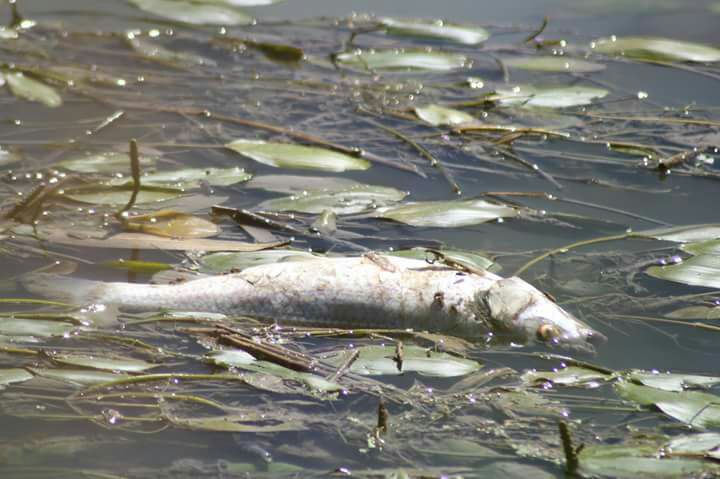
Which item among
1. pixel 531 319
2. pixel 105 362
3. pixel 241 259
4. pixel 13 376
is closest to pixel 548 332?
pixel 531 319

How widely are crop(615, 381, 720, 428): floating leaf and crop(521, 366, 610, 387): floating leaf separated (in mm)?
47

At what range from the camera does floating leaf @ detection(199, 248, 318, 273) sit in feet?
8.54

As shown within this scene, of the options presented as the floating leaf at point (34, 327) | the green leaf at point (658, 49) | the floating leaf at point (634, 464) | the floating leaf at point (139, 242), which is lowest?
the floating leaf at point (34, 327)

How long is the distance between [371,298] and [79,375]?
0.62 m

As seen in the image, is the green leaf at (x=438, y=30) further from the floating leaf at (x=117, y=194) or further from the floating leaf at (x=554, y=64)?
the floating leaf at (x=117, y=194)

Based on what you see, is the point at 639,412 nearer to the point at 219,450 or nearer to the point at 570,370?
the point at 570,370

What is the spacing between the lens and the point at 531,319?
7.46ft

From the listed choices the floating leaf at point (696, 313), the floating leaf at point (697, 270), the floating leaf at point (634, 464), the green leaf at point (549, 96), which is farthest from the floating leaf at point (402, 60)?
the floating leaf at point (634, 464)

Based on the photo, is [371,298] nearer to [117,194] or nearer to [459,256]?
[459,256]

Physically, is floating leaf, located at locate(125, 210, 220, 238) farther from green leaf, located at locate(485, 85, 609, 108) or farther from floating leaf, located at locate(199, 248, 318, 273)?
green leaf, located at locate(485, 85, 609, 108)

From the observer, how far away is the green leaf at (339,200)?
2.95 m

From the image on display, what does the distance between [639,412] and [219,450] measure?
2.54 feet

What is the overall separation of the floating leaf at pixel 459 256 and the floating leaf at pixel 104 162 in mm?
991

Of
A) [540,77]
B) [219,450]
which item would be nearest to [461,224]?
[219,450]
